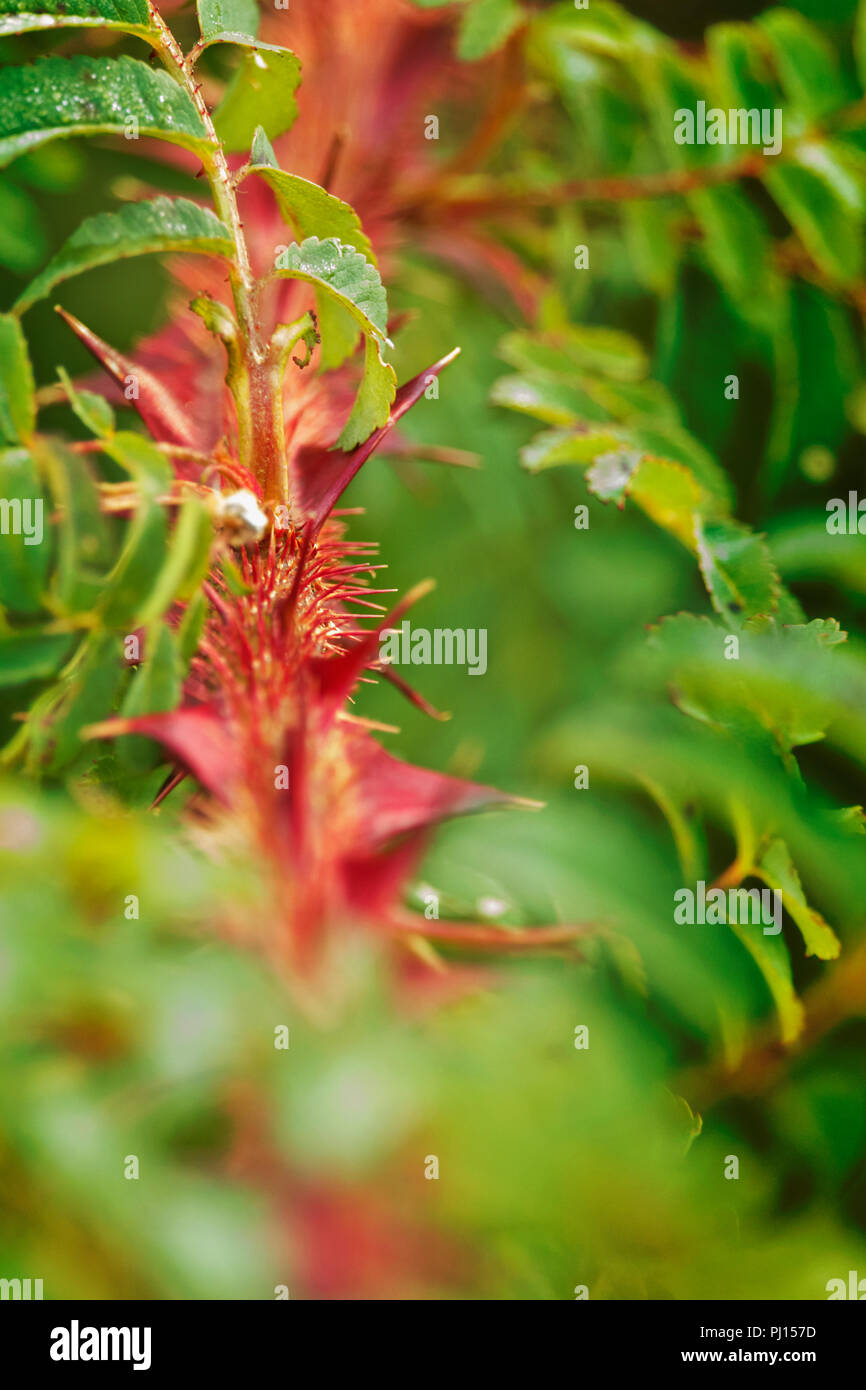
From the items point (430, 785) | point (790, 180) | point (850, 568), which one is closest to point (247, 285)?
point (430, 785)

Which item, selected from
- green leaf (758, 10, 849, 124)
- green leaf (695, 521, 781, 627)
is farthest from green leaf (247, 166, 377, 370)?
green leaf (758, 10, 849, 124)

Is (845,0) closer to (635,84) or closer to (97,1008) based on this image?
(635,84)

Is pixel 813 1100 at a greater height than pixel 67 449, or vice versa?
Answer: pixel 67 449

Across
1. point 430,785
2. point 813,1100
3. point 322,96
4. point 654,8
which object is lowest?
point 813,1100

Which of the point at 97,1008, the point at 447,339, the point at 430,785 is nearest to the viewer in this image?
the point at 97,1008

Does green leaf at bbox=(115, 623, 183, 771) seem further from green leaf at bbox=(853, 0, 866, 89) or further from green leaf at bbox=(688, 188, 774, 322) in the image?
green leaf at bbox=(853, 0, 866, 89)

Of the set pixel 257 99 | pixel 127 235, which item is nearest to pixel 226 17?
pixel 257 99

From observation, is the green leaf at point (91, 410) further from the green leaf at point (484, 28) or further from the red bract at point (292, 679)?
the green leaf at point (484, 28)

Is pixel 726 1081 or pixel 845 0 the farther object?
pixel 845 0
